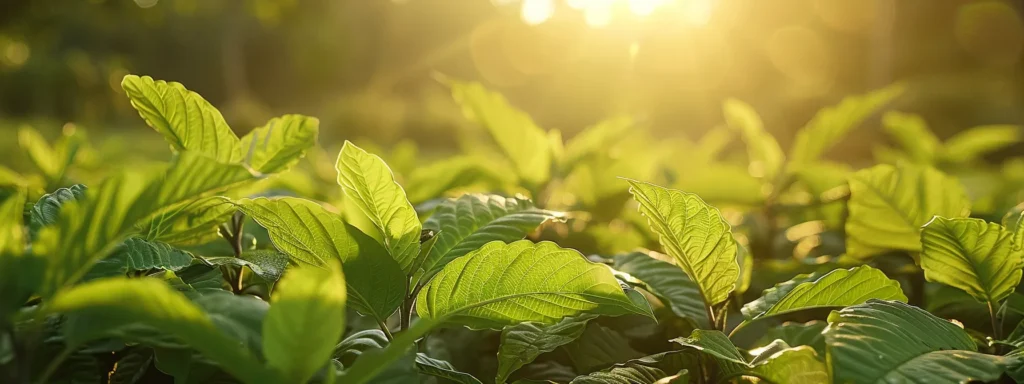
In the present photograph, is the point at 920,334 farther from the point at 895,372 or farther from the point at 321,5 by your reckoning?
the point at 321,5

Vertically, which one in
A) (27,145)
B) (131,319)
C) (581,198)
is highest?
(131,319)

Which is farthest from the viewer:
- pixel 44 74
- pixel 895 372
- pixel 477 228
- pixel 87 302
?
pixel 44 74

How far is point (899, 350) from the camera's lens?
28.4 inches

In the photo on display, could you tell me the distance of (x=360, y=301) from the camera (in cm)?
87

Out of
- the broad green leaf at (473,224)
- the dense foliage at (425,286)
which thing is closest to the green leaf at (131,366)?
the dense foliage at (425,286)

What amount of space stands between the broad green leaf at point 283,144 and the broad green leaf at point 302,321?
0.51 meters

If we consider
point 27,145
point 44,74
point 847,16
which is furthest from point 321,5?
point 27,145

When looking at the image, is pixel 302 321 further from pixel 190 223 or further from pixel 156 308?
pixel 190 223

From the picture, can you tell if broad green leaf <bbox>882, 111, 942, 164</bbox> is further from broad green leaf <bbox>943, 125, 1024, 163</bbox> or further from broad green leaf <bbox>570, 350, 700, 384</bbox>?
broad green leaf <bbox>570, 350, 700, 384</bbox>

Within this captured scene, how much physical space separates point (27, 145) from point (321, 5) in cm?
3529

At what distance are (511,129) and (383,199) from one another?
78 centimetres

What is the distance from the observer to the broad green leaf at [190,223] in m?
0.96

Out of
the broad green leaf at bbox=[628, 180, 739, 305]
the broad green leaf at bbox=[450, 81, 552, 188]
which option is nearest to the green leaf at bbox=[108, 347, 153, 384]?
the broad green leaf at bbox=[628, 180, 739, 305]

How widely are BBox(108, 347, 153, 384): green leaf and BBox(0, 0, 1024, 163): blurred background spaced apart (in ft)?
7.38
